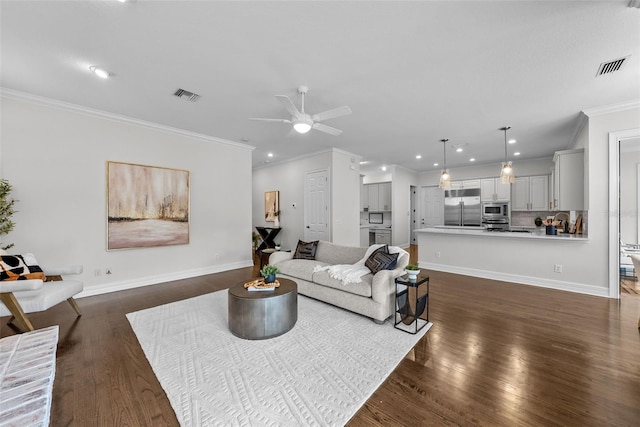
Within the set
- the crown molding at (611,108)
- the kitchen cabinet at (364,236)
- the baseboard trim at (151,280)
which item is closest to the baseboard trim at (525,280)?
the crown molding at (611,108)

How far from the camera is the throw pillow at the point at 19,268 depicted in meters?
2.65

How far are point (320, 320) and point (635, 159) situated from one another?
7.57 m

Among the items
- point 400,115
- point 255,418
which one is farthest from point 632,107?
point 255,418

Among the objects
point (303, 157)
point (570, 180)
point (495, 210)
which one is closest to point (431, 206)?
point (495, 210)

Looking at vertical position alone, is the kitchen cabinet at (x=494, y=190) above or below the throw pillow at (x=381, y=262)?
above

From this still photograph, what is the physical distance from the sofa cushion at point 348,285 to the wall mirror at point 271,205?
4249 millimetres

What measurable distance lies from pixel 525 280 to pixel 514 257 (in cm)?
43

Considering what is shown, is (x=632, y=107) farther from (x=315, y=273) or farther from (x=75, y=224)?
(x=75, y=224)

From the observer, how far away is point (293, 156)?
683 cm

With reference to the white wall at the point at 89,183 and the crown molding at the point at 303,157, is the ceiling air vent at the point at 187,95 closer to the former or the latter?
the white wall at the point at 89,183

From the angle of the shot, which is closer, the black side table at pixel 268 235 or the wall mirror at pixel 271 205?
the black side table at pixel 268 235

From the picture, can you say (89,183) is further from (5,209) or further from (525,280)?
(525,280)

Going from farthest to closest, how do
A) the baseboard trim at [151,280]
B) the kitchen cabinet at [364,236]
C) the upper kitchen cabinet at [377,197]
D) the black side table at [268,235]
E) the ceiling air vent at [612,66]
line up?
the upper kitchen cabinet at [377,197]
the kitchen cabinet at [364,236]
the black side table at [268,235]
the baseboard trim at [151,280]
the ceiling air vent at [612,66]

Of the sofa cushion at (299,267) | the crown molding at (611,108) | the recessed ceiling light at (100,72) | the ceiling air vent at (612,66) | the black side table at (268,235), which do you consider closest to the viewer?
the ceiling air vent at (612,66)
